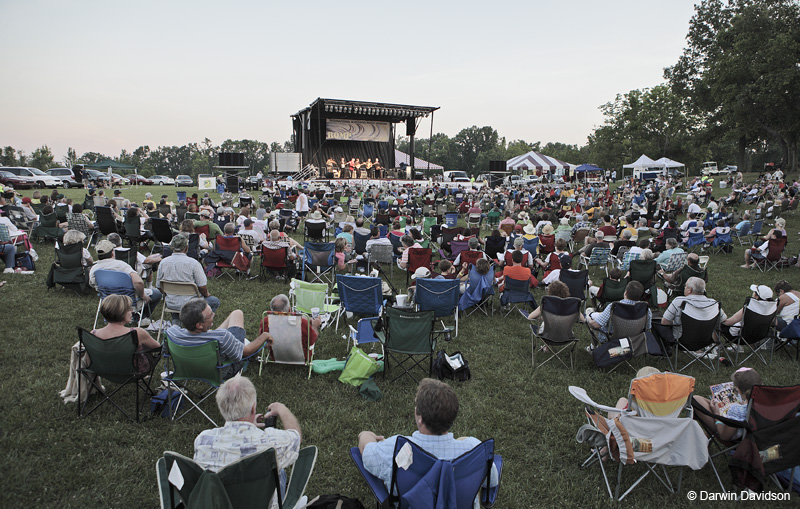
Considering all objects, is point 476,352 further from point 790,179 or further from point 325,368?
point 790,179

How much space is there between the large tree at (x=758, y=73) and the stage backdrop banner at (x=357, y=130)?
2092 cm

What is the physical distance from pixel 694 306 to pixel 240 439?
14.0ft

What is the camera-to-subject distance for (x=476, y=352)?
5074 mm

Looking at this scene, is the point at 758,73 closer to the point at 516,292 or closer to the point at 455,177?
the point at 455,177

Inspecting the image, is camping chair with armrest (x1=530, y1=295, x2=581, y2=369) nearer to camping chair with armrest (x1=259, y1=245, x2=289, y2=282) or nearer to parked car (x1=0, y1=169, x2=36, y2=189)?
camping chair with armrest (x1=259, y1=245, x2=289, y2=282)

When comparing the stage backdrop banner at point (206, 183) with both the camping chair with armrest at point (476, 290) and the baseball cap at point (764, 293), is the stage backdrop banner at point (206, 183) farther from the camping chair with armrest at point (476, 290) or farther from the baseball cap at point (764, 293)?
the baseball cap at point (764, 293)

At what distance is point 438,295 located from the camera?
17.6 feet

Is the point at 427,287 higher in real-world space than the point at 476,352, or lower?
higher

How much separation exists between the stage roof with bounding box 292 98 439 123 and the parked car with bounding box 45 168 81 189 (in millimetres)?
14134

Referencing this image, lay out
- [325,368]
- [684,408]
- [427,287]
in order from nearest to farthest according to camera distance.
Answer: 1. [684,408]
2. [325,368]
3. [427,287]

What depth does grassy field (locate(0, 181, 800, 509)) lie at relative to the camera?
2854 mm

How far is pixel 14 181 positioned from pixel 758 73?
37.0 m

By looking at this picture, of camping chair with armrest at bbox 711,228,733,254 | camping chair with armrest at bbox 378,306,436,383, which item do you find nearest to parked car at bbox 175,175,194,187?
camping chair with armrest at bbox 711,228,733,254

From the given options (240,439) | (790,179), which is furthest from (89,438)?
(790,179)
